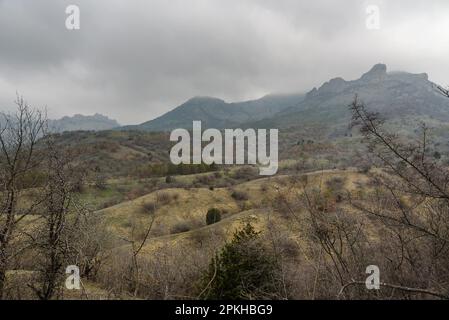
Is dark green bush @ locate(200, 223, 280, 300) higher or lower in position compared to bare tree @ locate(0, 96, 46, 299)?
lower

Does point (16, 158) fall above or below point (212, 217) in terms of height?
above

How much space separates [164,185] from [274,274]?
52.5 m

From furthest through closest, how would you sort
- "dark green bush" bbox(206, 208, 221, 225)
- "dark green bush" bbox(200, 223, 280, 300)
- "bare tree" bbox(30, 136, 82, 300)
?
"dark green bush" bbox(206, 208, 221, 225) < "dark green bush" bbox(200, 223, 280, 300) < "bare tree" bbox(30, 136, 82, 300)

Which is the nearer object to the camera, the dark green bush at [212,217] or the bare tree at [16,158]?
the bare tree at [16,158]

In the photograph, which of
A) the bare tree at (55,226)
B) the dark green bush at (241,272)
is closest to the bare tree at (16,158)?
the bare tree at (55,226)

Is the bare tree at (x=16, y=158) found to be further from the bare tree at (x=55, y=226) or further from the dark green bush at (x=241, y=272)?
the dark green bush at (x=241, y=272)

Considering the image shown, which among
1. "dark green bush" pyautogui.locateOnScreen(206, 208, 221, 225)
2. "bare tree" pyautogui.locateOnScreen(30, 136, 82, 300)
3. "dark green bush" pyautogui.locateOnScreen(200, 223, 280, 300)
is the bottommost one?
"dark green bush" pyautogui.locateOnScreen(206, 208, 221, 225)

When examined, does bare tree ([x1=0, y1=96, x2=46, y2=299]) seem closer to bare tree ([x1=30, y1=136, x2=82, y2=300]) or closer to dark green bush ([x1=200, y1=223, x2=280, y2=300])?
bare tree ([x1=30, y1=136, x2=82, y2=300])

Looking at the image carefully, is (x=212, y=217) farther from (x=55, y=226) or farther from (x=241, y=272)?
(x=55, y=226)

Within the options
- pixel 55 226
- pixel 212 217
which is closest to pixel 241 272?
pixel 55 226

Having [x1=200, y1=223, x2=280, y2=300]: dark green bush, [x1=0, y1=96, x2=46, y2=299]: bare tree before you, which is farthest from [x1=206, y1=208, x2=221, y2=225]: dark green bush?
[x1=0, y1=96, x2=46, y2=299]: bare tree

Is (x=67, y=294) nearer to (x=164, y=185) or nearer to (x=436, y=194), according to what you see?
(x=436, y=194)

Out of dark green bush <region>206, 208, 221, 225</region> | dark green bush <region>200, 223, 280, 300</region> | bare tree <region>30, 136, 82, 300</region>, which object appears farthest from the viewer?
dark green bush <region>206, 208, 221, 225</region>
